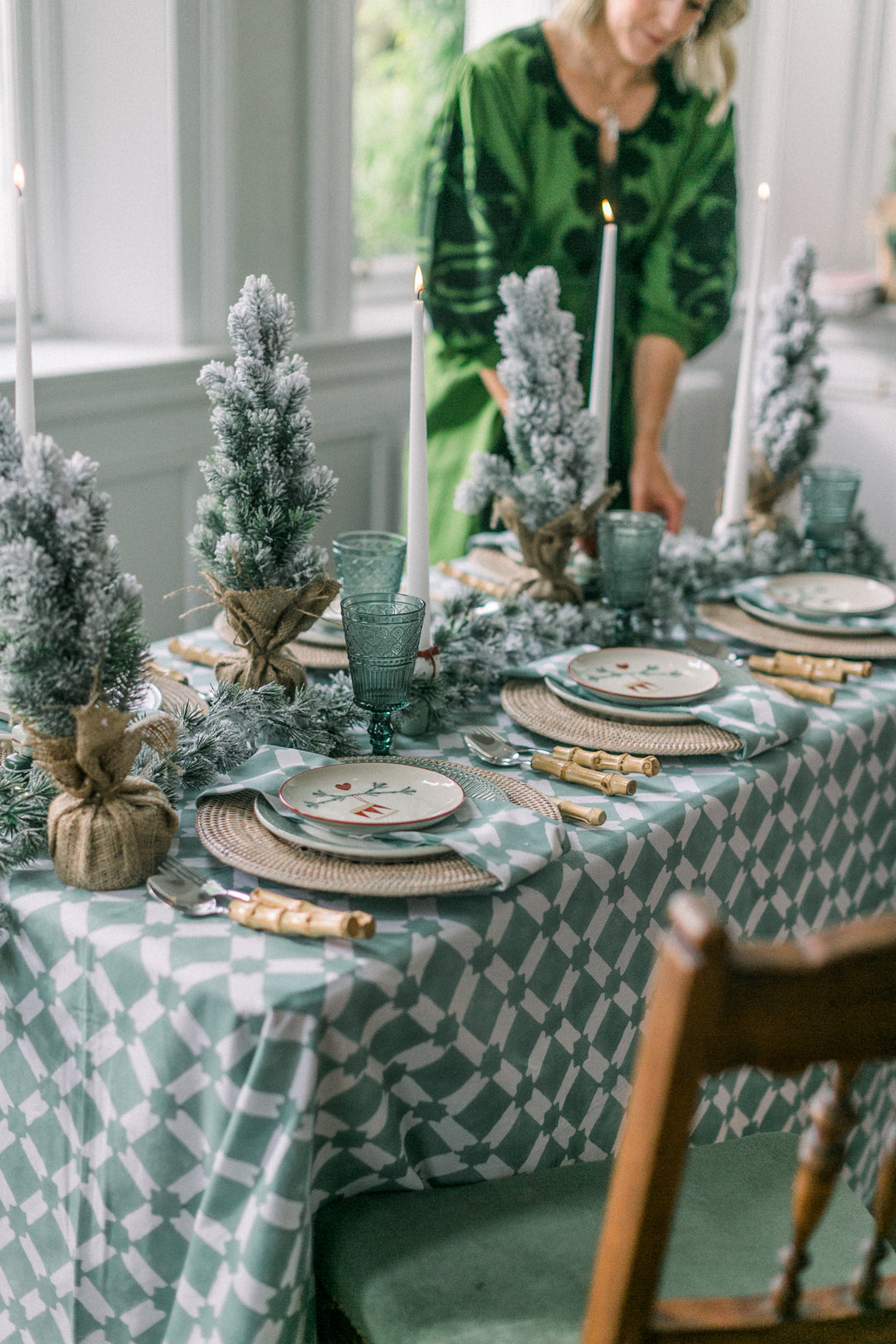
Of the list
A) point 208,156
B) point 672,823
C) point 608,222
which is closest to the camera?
point 672,823

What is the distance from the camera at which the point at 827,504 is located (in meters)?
1.67

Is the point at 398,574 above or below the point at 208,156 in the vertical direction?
below

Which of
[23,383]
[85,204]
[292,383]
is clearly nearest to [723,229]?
[85,204]

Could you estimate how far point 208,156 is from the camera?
2.04 m

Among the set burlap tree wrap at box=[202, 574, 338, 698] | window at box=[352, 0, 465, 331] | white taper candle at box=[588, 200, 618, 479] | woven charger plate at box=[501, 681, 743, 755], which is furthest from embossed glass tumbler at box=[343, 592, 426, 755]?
window at box=[352, 0, 465, 331]

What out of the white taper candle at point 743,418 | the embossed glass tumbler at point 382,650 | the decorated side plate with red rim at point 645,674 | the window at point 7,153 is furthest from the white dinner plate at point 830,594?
the window at point 7,153

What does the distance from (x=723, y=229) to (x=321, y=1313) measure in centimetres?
176

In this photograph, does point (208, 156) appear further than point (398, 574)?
Yes

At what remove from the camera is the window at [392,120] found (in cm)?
290

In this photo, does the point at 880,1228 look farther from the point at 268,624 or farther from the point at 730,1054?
the point at 268,624

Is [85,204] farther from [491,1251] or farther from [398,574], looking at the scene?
[491,1251]

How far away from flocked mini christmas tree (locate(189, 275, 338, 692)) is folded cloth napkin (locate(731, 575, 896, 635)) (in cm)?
62

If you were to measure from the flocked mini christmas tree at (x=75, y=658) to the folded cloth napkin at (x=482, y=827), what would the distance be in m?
0.10

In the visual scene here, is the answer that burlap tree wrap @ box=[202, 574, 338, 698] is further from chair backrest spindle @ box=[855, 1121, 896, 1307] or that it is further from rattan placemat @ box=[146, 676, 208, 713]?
chair backrest spindle @ box=[855, 1121, 896, 1307]
